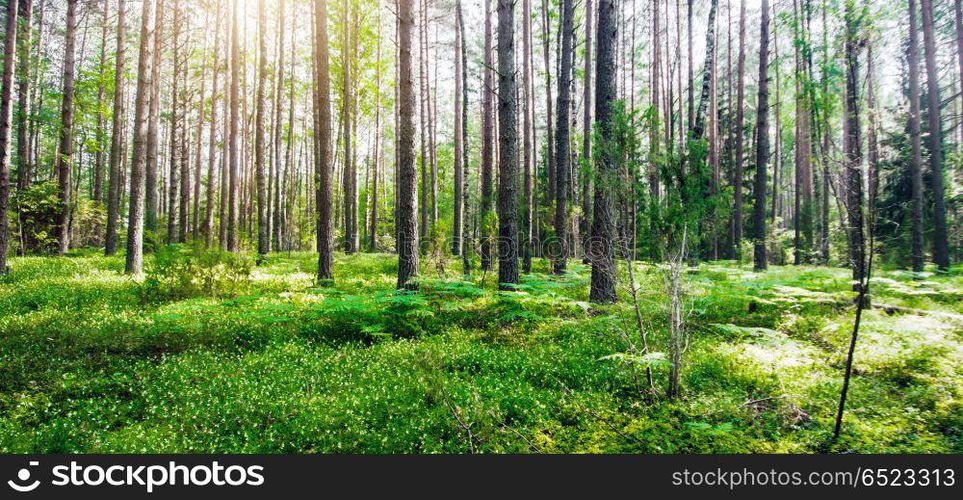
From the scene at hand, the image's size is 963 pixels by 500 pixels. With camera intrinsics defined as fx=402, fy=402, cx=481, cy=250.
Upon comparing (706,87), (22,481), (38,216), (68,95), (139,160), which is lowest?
(22,481)

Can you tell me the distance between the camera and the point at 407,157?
861 centimetres

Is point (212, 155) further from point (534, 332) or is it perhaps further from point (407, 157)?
point (534, 332)

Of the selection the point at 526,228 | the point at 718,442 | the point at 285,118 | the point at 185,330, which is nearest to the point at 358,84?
the point at 285,118

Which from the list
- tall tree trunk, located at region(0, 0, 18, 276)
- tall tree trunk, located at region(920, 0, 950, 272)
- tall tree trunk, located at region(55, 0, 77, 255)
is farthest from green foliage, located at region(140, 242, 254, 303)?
tall tree trunk, located at region(920, 0, 950, 272)

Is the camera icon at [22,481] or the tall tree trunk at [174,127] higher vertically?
the tall tree trunk at [174,127]

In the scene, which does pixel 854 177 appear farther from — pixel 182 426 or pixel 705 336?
pixel 182 426

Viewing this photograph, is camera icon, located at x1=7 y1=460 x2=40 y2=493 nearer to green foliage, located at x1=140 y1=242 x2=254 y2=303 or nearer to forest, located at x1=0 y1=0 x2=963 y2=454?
forest, located at x1=0 y1=0 x2=963 y2=454

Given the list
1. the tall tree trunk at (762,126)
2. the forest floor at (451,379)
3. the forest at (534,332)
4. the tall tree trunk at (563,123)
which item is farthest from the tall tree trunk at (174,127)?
the tall tree trunk at (762,126)

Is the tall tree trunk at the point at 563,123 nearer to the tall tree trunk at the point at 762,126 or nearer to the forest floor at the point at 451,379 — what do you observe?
the forest floor at the point at 451,379

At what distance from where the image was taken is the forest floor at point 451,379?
390cm

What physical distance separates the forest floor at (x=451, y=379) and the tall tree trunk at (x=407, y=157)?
76cm

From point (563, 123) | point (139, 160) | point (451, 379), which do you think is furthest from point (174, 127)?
point (451, 379)

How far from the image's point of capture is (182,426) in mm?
4027

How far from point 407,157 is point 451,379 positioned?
511 centimetres
